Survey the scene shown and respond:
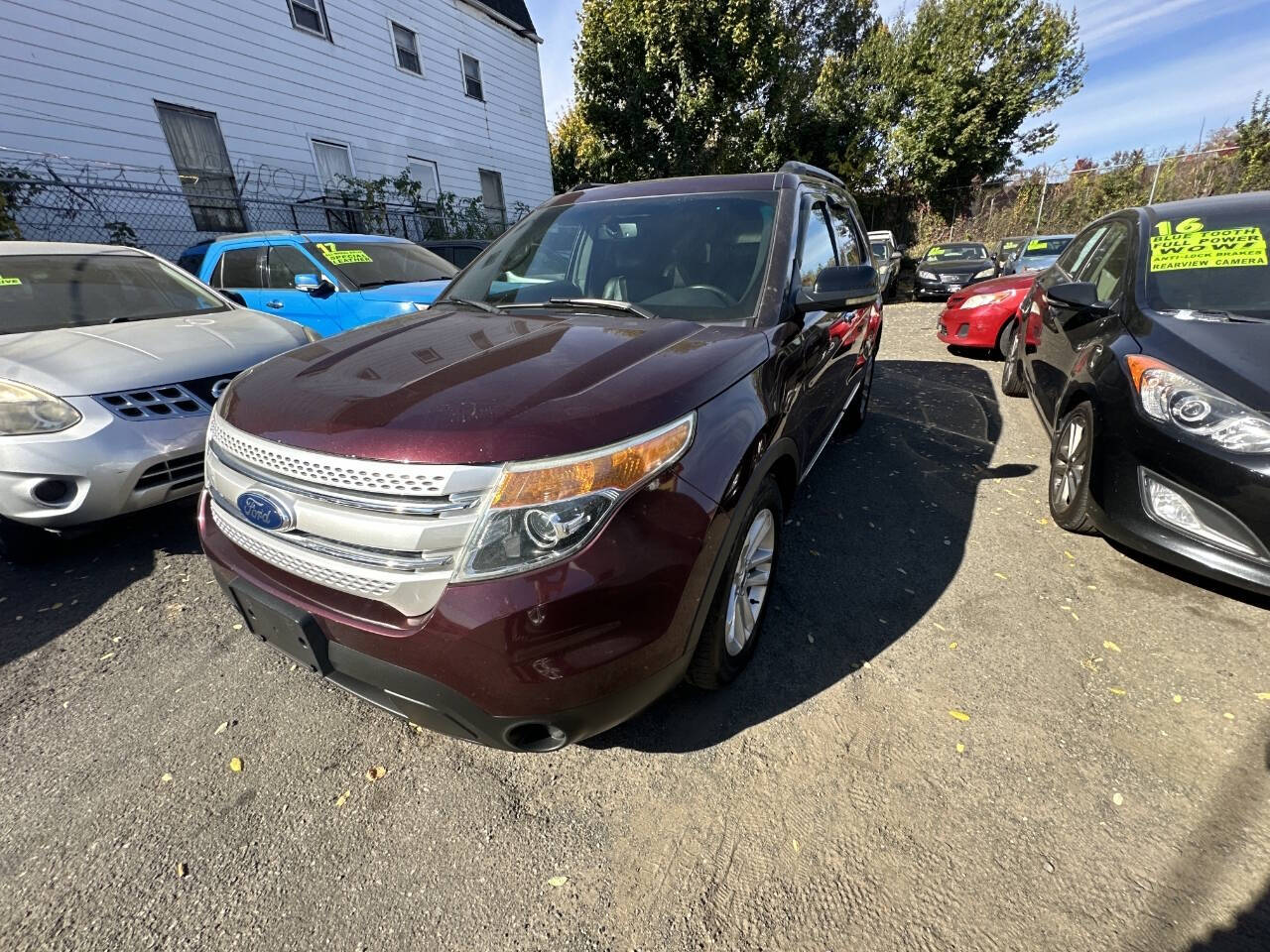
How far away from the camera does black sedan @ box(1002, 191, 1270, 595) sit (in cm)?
210

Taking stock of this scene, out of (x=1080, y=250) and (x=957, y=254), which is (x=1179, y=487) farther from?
(x=957, y=254)

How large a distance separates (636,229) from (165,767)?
2.76m

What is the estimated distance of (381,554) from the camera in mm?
1389

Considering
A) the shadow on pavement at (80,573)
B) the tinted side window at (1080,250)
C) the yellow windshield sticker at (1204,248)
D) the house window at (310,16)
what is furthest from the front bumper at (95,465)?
the house window at (310,16)

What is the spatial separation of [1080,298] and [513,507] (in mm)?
3448

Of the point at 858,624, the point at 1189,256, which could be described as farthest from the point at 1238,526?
the point at 1189,256

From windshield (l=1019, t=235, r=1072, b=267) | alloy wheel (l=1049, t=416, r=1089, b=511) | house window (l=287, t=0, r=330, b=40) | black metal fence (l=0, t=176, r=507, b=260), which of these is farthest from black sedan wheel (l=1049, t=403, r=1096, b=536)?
house window (l=287, t=0, r=330, b=40)

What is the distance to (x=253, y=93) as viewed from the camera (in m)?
8.78

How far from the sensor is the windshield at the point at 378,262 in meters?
5.39

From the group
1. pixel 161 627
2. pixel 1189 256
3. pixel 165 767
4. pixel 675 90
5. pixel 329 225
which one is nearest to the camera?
pixel 165 767

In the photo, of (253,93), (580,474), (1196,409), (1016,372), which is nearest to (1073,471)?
(1196,409)

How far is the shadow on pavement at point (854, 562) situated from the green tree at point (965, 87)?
17.0 meters

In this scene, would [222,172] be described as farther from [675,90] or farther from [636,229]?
[675,90]

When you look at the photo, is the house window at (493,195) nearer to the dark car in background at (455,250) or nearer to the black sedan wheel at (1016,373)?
the dark car in background at (455,250)
